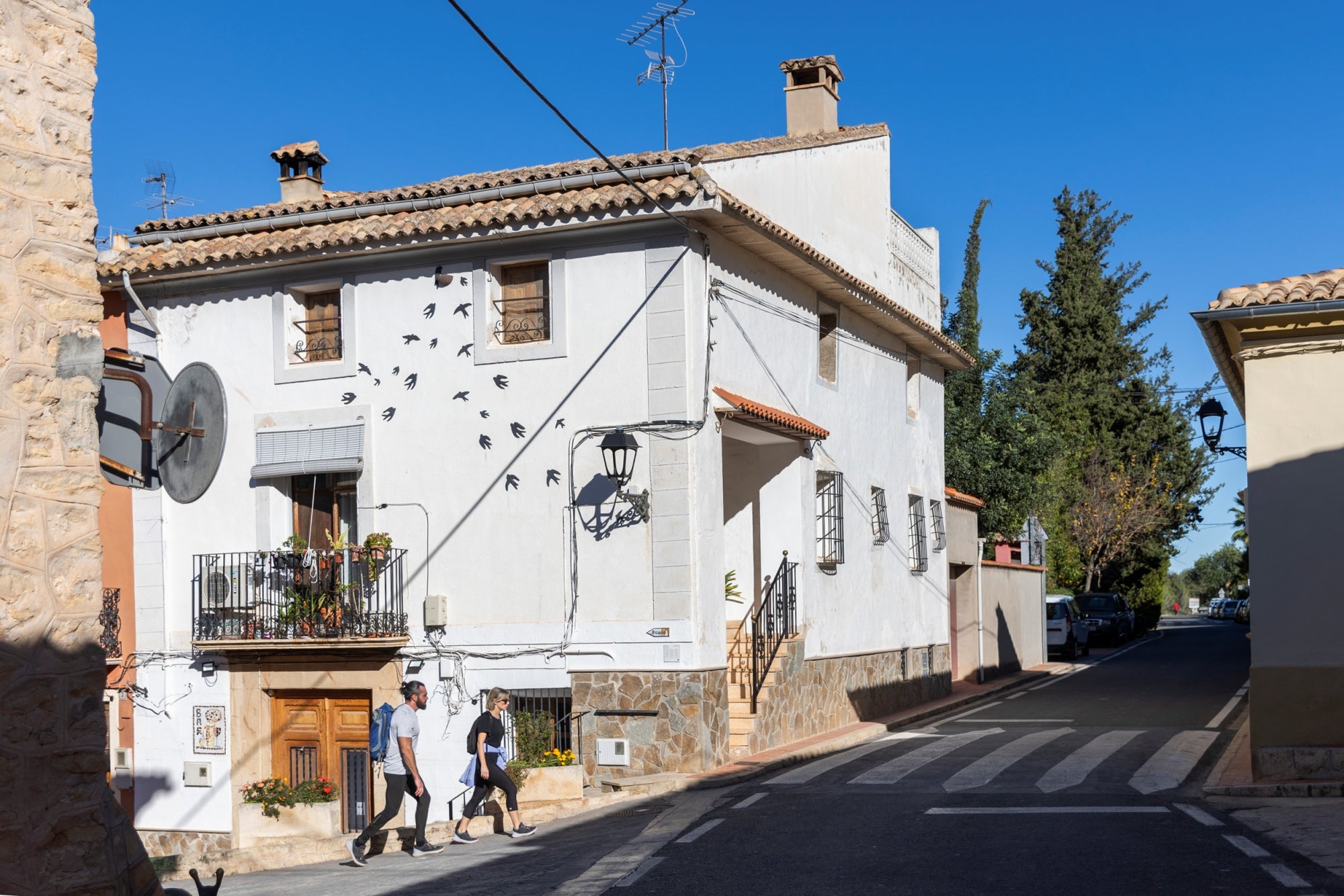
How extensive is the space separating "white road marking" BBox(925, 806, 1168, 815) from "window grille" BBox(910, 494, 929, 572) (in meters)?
12.8

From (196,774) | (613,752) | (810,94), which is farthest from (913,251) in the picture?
(196,774)

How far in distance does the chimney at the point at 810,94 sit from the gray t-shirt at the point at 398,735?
1401 cm

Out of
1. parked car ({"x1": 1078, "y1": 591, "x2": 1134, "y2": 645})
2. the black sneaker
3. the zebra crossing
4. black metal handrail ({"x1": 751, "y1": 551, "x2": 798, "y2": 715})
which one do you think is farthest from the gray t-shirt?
parked car ({"x1": 1078, "y1": 591, "x2": 1134, "y2": 645})

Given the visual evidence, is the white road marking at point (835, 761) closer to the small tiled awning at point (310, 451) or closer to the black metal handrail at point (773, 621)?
the black metal handrail at point (773, 621)

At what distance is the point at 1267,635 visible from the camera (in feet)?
40.2

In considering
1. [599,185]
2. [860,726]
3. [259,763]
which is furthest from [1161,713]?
[259,763]

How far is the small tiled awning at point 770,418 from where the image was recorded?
15.9 meters

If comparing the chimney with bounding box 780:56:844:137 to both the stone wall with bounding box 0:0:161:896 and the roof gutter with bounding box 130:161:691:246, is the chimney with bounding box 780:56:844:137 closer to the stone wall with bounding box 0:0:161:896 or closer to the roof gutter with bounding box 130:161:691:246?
the roof gutter with bounding box 130:161:691:246

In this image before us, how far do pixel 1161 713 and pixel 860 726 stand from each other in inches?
188

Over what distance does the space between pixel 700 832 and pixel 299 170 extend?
1510 centimetres

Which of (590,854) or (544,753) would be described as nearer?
(590,854)

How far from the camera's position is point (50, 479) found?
191 inches

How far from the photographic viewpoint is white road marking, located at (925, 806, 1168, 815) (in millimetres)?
10977

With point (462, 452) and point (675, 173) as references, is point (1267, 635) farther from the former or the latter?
point (462, 452)
